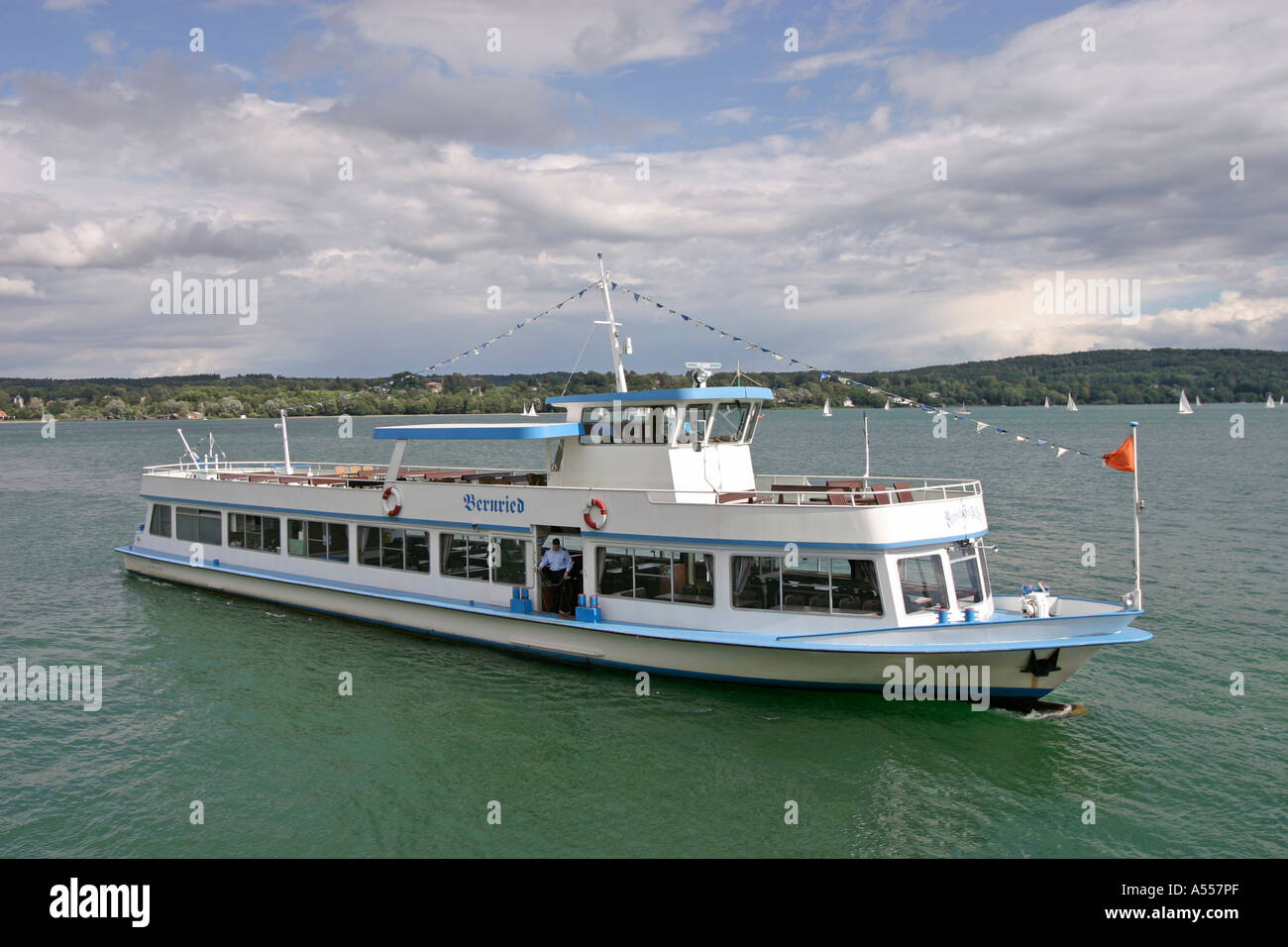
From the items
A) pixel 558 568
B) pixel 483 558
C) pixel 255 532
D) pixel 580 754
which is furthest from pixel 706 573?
pixel 255 532

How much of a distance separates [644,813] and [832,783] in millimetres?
2420

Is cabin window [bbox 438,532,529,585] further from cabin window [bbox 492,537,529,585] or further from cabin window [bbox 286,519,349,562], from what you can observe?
cabin window [bbox 286,519,349,562]

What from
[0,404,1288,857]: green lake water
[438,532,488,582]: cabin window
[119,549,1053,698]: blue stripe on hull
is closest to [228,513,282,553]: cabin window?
[0,404,1288,857]: green lake water

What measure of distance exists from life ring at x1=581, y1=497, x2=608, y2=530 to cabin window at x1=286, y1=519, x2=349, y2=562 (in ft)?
21.2

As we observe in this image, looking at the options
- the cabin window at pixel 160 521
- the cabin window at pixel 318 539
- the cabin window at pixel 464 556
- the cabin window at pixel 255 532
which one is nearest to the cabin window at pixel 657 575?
the cabin window at pixel 464 556

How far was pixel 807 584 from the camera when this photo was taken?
1247cm

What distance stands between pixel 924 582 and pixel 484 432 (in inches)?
307

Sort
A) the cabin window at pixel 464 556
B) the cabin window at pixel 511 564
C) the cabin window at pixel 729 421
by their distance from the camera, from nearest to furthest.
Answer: the cabin window at pixel 729 421, the cabin window at pixel 511 564, the cabin window at pixel 464 556

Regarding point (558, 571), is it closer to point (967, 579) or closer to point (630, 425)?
point (630, 425)

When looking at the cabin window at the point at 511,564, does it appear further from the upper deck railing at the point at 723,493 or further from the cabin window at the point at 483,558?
the upper deck railing at the point at 723,493

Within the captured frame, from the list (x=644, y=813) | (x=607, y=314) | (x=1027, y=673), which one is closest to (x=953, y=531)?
(x=1027, y=673)

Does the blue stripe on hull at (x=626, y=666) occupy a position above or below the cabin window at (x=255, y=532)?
below

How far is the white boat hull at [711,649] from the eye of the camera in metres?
11.6

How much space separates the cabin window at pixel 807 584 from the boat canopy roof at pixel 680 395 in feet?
9.42
